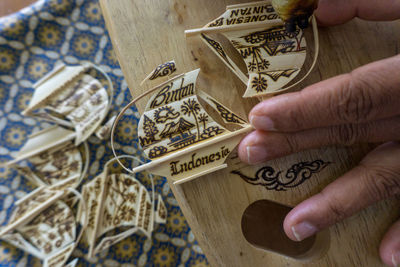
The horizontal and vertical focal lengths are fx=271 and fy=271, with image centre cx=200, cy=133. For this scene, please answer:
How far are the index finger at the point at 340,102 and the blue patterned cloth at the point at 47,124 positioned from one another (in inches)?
24.0

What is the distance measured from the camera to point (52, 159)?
3.53ft

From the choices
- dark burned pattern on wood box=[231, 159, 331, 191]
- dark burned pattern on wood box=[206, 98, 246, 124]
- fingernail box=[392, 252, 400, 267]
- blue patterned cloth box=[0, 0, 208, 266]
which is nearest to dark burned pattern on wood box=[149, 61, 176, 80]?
dark burned pattern on wood box=[206, 98, 246, 124]

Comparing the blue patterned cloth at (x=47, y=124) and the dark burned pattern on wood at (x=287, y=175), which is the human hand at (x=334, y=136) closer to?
the dark burned pattern on wood at (x=287, y=175)

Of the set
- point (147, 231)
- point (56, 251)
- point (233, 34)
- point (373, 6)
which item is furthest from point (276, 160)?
point (56, 251)

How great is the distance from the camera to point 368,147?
77cm

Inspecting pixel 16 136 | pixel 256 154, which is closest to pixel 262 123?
pixel 256 154

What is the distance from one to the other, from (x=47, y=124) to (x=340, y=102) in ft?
3.45

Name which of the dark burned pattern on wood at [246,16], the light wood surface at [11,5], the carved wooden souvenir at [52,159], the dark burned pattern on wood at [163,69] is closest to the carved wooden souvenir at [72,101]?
the carved wooden souvenir at [52,159]

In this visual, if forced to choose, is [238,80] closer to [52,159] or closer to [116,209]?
[116,209]

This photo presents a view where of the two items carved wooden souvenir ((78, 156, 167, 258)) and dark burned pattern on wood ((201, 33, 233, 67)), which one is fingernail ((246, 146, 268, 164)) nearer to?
dark burned pattern on wood ((201, 33, 233, 67))

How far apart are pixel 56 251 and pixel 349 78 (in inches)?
44.3

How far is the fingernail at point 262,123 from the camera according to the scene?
67 centimetres

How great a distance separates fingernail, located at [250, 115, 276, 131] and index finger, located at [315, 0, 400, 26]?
1.07 feet

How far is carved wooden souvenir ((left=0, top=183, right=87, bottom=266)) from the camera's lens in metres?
1.01
